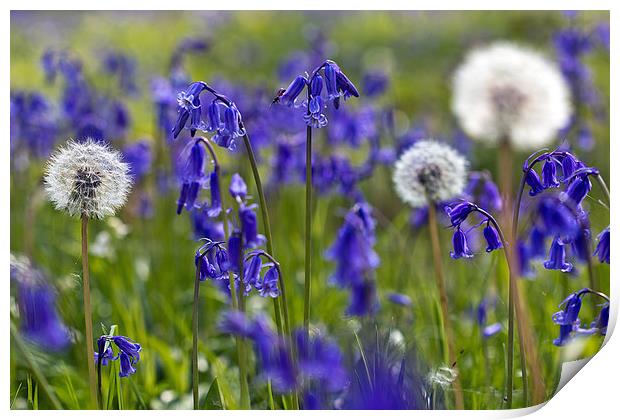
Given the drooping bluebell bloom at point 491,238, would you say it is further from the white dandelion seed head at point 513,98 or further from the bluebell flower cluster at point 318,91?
the white dandelion seed head at point 513,98

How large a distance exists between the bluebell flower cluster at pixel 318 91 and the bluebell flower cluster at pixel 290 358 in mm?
451

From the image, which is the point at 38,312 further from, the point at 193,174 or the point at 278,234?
the point at 278,234

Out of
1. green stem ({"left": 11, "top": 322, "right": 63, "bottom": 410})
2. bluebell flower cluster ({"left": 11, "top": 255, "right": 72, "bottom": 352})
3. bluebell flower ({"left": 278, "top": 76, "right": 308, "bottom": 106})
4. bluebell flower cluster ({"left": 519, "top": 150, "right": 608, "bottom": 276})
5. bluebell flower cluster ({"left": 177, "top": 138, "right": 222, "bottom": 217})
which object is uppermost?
bluebell flower ({"left": 278, "top": 76, "right": 308, "bottom": 106})

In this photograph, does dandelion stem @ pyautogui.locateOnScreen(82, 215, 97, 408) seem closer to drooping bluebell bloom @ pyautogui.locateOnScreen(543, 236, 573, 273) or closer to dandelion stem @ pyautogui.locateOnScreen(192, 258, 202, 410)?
dandelion stem @ pyautogui.locateOnScreen(192, 258, 202, 410)

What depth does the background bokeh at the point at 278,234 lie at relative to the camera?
90.4 inches

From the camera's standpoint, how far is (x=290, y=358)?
1817mm

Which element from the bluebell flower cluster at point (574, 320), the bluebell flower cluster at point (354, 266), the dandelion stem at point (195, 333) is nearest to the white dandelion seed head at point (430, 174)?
the bluebell flower cluster at point (354, 266)

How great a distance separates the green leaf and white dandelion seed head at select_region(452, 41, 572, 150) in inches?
45.6

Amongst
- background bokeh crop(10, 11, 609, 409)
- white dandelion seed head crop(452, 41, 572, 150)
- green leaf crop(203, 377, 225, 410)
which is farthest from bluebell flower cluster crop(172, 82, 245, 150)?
white dandelion seed head crop(452, 41, 572, 150)

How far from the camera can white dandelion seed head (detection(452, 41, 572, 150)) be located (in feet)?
7.98

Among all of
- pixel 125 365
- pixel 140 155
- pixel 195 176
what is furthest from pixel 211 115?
pixel 140 155

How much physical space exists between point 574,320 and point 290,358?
0.68 m
